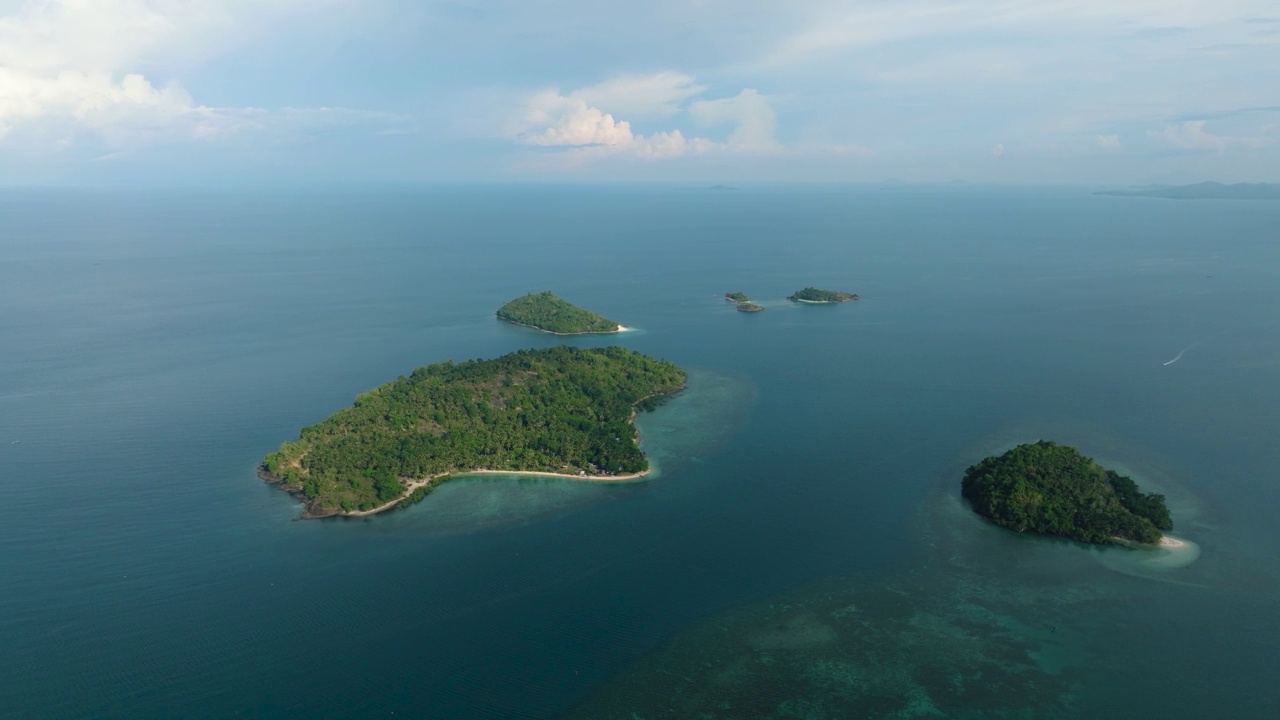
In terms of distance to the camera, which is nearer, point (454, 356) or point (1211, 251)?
point (454, 356)

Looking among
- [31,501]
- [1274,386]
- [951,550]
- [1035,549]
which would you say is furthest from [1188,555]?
[31,501]

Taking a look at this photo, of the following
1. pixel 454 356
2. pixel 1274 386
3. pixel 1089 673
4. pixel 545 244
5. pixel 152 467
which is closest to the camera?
pixel 1089 673

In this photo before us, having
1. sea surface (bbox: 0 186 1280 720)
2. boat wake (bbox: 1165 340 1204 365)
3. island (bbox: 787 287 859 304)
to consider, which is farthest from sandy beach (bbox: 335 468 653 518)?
island (bbox: 787 287 859 304)

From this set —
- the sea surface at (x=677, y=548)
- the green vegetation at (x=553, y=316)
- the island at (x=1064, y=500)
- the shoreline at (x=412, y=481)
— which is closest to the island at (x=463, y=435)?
the shoreline at (x=412, y=481)

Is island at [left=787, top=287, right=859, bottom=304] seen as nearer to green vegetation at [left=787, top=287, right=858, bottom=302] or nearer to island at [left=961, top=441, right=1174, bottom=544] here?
green vegetation at [left=787, top=287, right=858, bottom=302]

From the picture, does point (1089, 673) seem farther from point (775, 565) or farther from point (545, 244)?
point (545, 244)

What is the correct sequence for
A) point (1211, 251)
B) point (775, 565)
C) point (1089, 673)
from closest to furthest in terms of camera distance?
point (1089, 673)
point (775, 565)
point (1211, 251)

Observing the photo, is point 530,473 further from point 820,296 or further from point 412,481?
point 820,296

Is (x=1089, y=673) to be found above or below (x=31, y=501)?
below
